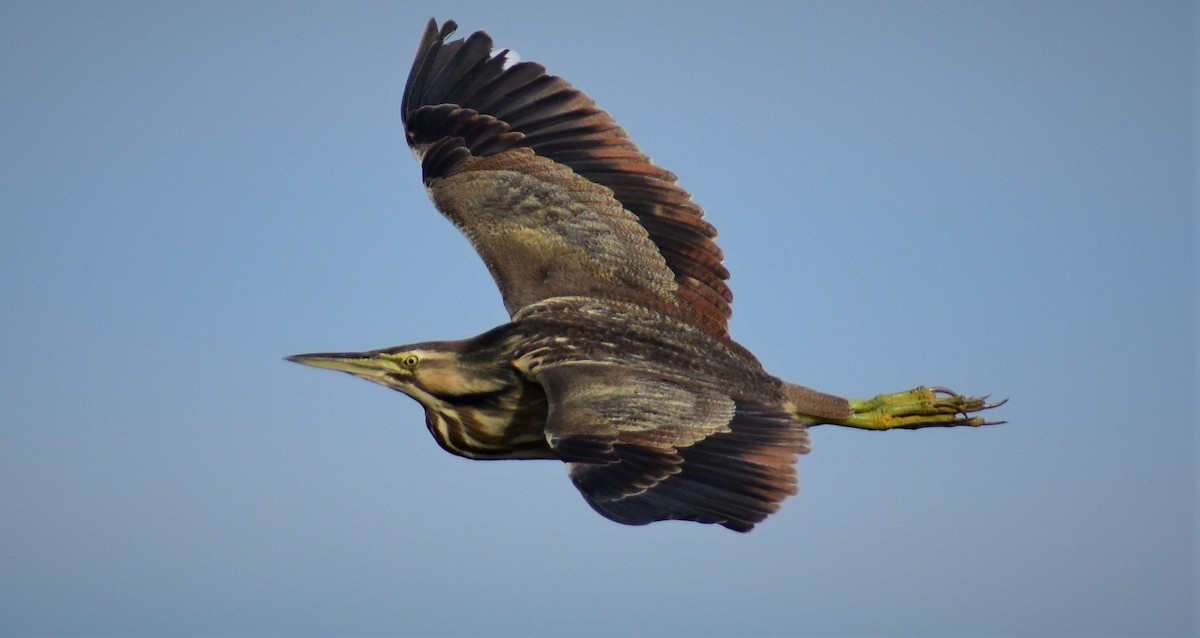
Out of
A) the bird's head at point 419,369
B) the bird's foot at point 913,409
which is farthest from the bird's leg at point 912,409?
the bird's head at point 419,369

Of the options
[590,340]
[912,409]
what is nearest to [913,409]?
[912,409]

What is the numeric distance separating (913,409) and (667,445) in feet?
6.47

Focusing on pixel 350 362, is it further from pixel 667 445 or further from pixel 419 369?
pixel 667 445

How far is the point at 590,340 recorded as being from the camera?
22.9ft

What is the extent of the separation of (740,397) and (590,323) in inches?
33.6

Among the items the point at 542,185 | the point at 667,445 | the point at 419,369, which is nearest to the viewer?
the point at 667,445

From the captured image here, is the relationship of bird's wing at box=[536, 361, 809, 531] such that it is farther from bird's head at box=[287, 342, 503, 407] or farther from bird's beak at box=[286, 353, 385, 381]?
bird's beak at box=[286, 353, 385, 381]

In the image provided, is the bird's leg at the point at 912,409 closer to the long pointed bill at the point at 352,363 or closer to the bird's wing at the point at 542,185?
the bird's wing at the point at 542,185

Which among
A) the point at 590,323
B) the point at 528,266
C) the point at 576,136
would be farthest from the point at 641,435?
the point at 576,136

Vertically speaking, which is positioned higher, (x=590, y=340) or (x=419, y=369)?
(x=590, y=340)

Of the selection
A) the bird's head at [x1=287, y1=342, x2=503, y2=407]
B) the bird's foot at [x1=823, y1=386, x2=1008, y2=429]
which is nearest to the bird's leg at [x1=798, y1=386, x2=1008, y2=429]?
the bird's foot at [x1=823, y1=386, x2=1008, y2=429]

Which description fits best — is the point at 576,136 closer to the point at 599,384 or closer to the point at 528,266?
the point at 528,266

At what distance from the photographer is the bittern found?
20.0 feet

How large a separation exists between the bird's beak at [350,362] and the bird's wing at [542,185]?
2.47 feet
